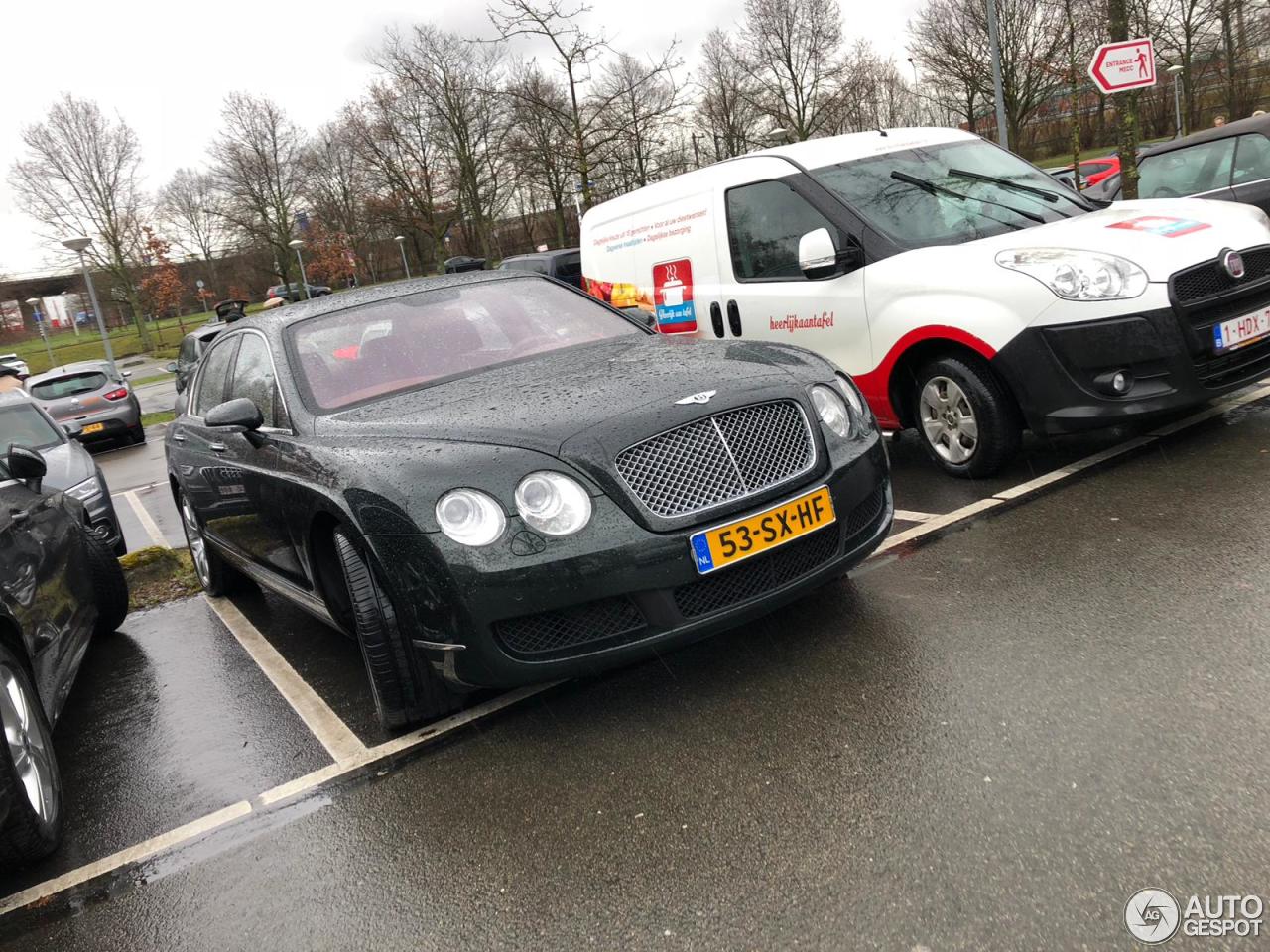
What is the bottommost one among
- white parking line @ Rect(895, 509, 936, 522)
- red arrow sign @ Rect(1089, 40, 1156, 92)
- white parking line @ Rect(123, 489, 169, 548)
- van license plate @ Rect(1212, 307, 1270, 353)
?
white parking line @ Rect(123, 489, 169, 548)

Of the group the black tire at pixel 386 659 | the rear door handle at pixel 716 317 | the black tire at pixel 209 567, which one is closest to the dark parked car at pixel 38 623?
the black tire at pixel 209 567

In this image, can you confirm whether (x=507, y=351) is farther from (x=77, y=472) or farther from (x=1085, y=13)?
(x=1085, y=13)

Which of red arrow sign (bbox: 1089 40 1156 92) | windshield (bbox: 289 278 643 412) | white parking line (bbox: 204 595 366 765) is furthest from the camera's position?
red arrow sign (bbox: 1089 40 1156 92)

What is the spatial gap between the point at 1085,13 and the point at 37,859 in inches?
1575

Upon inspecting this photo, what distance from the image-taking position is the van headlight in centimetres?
475

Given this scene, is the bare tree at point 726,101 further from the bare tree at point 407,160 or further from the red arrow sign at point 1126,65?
the red arrow sign at point 1126,65

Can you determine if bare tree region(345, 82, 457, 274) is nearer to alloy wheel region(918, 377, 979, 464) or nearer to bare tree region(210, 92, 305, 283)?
bare tree region(210, 92, 305, 283)

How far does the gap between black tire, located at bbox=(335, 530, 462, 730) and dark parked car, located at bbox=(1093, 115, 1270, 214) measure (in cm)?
859

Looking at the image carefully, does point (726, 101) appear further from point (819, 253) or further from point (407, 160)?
point (819, 253)

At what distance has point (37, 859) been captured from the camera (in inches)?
124

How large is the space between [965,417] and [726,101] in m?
41.3

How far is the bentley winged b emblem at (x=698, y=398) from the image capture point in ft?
11.1

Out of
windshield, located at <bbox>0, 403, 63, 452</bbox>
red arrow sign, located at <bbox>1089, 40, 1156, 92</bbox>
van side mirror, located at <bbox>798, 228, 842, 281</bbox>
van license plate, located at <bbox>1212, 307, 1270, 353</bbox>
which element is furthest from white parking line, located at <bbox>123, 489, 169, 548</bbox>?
red arrow sign, located at <bbox>1089, 40, 1156, 92</bbox>

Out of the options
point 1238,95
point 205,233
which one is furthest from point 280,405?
point 205,233
